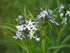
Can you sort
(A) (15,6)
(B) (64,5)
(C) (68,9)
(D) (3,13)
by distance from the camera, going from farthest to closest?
1. (D) (3,13)
2. (A) (15,6)
3. (C) (68,9)
4. (B) (64,5)

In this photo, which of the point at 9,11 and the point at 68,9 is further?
the point at 9,11

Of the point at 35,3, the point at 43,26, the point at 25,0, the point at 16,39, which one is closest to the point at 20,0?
the point at 25,0

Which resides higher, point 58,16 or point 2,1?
point 2,1

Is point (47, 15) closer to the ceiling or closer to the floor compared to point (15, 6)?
closer to the floor

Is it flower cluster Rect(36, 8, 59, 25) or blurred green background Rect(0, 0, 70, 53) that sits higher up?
blurred green background Rect(0, 0, 70, 53)

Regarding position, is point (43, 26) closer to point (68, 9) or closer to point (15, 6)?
point (68, 9)

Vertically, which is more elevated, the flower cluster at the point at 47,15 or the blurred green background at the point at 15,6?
the blurred green background at the point at 15,6

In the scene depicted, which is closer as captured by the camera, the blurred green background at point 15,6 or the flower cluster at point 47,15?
the flower cluster at point 47,15

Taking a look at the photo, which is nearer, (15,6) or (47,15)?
(47,15)

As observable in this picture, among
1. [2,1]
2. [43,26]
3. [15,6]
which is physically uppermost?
[2,1]

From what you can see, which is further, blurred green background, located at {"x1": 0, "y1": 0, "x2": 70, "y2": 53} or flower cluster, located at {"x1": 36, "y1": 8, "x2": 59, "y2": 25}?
blurred green background, located at {"x1": 0, "y1": 0, "x2": 70, "y2": 53}

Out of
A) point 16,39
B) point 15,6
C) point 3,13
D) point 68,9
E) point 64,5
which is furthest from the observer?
point 3,13
